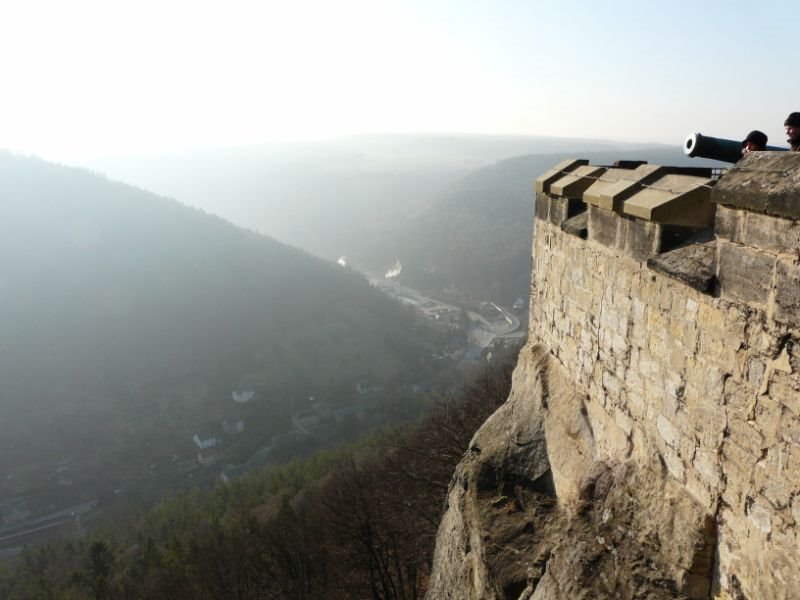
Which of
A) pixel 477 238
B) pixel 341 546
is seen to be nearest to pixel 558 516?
pixel 341 546

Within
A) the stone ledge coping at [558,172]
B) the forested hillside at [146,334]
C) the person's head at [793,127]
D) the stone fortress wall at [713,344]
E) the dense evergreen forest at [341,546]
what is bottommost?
the forested hillside at [146,334]

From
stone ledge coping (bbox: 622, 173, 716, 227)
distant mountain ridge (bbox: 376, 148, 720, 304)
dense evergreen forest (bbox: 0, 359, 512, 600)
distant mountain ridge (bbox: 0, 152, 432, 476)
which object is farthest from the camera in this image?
distant mountain ridge (bbox: 376, 148, 720, 304)

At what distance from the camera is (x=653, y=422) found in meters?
3.41

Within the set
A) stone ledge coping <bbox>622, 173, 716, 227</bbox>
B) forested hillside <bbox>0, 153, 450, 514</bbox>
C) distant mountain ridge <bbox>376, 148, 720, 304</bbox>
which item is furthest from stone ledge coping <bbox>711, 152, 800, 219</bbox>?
distant mountain ridge <bbox>376, 148, 720, 304</bbox>

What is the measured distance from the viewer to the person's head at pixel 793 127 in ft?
12.0

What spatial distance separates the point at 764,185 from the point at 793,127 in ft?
5.47

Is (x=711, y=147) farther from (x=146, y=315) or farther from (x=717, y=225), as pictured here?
(x=146, y=315)

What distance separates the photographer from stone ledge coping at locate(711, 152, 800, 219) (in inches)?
91.1

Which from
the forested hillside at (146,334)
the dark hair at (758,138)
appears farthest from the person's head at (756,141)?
the forested hillside at (146,334)

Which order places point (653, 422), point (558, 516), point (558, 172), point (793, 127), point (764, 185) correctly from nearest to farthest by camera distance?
point (764, 185) → point (653, 422) → point (793, 127) → point (558, 516) → point (558, 172)

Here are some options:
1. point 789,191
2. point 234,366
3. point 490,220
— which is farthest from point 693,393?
point 490,220

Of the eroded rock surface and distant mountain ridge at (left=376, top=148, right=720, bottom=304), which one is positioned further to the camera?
distant mountain ridge at (left=376, top=148, right=720, bottom=304)

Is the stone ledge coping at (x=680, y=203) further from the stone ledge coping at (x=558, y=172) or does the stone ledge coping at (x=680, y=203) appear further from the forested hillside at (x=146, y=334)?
the forested hillside at (x=146, y=334)

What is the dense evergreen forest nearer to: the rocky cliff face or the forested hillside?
the rocky cliff face
